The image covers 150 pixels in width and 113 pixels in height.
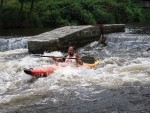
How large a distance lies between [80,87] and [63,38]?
30.1 feet

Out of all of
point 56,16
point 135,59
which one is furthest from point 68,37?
point 56,16

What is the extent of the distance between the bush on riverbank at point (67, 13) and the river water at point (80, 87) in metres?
14.5

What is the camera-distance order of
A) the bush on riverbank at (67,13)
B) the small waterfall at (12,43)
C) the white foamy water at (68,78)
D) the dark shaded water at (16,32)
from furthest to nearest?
the bush on riverbank at (67,13)
the dark shaded water at (16,32)
the small waterfall at (12,43)
the white foamy water at (68,78)

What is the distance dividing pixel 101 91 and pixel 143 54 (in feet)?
26.1

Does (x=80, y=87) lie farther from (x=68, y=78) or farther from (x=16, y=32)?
(x=16, y=32)

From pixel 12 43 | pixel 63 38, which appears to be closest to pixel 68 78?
pixel 63 38

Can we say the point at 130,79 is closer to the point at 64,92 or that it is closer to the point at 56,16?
the point at 64,92

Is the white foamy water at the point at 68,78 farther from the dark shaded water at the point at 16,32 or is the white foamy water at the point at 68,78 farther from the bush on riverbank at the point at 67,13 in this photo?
the bush on riverbank at the point at 67,13

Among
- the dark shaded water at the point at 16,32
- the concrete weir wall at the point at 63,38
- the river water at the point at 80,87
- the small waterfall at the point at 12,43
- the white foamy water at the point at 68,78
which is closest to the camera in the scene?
the river water at the point at 80,87

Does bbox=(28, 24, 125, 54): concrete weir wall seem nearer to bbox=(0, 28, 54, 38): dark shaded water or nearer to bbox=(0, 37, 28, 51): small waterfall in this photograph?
bbox=(0, 37, 28, 51): small waterfall

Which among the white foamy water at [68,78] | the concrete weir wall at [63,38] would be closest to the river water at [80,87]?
the white foamy water at [68,78]

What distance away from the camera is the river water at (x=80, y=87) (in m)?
11.0

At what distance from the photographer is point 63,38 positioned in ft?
72.5

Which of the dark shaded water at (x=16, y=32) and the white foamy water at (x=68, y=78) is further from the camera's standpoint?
the dark shaded water at (x=16, y=32)
